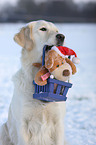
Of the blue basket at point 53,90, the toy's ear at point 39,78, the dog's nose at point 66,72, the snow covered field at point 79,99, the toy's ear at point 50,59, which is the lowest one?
the snow covered field at point 79,99

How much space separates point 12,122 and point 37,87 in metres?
0.70

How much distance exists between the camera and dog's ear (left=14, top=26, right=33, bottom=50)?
2383mm

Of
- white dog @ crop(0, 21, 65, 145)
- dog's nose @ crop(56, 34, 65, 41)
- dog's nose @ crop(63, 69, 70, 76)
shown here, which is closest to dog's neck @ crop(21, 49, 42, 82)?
white dog @ crop(0, 21, 65, 145)

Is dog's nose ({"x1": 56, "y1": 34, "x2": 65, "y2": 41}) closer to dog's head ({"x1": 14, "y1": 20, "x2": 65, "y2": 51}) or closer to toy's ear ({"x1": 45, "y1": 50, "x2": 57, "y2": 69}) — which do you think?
dog's head ({"x1": 14, "y1": 20, "x2": 65, "y2": 51})

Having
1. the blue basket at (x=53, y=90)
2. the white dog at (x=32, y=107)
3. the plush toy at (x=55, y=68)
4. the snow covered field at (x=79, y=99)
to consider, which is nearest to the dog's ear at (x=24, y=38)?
the white dog at (x=32, y=107)

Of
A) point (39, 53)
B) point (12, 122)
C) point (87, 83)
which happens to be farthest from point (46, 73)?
point (87, 83)

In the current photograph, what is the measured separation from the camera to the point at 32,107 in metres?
2.36

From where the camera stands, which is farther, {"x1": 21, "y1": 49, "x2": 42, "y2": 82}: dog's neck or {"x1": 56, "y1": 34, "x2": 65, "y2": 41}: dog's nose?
{"x1": 21, "y1": 49, "x2": 42, "y2": 82}: dog's neck

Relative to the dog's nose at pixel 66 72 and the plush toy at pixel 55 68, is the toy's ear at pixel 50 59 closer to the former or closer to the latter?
the plush toy at pixel 55 68

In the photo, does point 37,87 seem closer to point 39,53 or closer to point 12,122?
point 39,53

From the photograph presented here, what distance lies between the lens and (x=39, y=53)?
238 centimetres

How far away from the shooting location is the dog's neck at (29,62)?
2.41m

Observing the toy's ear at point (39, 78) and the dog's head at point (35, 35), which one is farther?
the dog's head at point (35, 35)

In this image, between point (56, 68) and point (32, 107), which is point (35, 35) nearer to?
point (56, 68)
